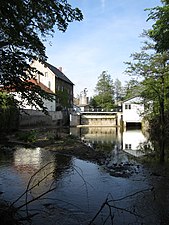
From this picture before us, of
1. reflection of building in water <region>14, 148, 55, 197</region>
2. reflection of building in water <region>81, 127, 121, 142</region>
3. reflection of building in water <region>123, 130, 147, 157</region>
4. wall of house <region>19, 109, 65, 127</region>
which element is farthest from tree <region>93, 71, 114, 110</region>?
reflection of building in water <region>14, 148, 55, 197</region>

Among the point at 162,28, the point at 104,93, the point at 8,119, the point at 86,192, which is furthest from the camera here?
the point at 104,93

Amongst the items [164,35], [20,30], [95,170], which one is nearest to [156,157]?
[95,170]

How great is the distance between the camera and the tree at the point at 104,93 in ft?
219

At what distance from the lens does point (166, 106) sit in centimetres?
1686

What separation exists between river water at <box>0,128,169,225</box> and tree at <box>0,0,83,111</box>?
209cm

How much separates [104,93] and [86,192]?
208ft

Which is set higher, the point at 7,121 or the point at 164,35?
the point at 164,35

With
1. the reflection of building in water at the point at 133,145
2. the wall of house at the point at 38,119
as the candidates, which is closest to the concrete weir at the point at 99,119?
the wall of house at the point at 38,119

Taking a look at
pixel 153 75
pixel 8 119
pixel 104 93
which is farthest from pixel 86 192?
pixel 104 93

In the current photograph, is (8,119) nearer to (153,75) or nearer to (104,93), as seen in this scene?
(153,75)

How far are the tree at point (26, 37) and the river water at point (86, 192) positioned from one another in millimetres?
2085

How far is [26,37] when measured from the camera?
5.71 meters

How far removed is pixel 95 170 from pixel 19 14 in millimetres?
7112

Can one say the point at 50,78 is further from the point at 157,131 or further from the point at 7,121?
the point at 157,131
